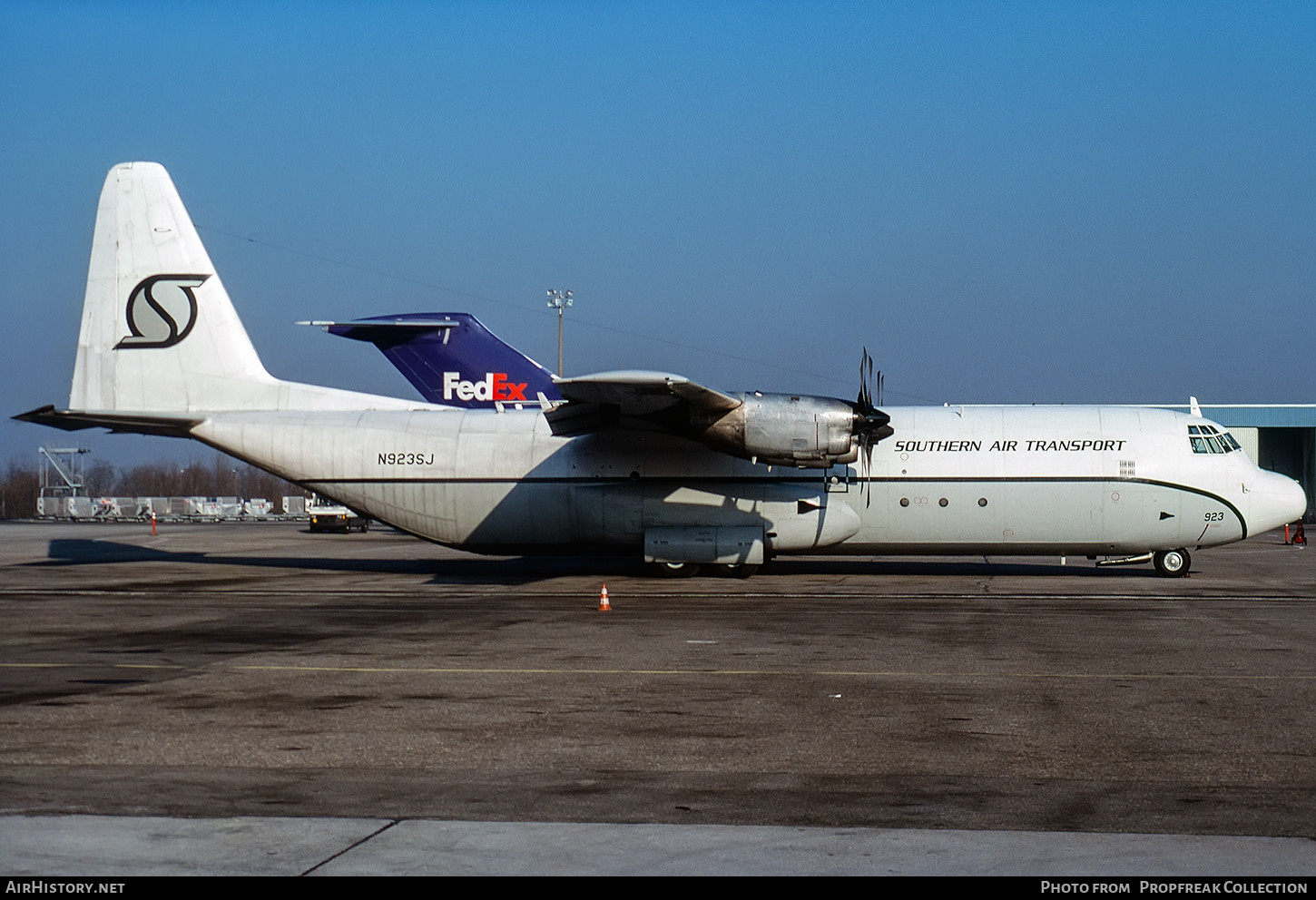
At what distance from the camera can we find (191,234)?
28.4 metres

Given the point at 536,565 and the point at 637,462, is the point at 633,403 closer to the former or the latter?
the point at 637,462

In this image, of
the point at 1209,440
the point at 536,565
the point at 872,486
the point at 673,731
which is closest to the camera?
the point at 673,731

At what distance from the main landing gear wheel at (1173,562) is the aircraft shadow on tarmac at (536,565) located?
0.56 meters

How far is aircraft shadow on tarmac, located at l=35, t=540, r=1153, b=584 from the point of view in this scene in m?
28.9

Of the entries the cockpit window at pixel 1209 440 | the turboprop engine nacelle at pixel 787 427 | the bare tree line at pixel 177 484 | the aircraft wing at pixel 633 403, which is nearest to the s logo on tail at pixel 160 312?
the aircraft wing at pixel 633 403

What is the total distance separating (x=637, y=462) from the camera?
1047 inches

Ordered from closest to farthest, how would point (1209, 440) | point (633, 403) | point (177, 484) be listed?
1. point (633, 403)
2. point (1209, 440)
3. point (177, 484)

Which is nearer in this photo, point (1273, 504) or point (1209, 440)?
point (1273, 504)

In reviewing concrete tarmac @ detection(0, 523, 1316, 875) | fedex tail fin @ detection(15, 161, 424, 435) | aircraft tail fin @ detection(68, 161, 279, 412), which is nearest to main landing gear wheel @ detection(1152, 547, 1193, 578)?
concrete tarmac @ detection(0, 523, 1316, 875)

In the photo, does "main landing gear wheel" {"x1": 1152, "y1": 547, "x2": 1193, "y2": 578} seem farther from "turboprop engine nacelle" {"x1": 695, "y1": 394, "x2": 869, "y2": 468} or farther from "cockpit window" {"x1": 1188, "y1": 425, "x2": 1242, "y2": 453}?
"turboprop engine nacelle" {"x1": 695, "y1": 394, "x2": 869, "y2": 468}

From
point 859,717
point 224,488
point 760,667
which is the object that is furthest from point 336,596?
point 224,488

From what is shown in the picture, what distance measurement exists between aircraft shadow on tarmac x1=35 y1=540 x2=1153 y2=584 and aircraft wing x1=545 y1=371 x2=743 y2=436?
4278 millimetres

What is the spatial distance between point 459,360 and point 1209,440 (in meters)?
20.0

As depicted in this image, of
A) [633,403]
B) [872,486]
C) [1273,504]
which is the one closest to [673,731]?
[633,403]
